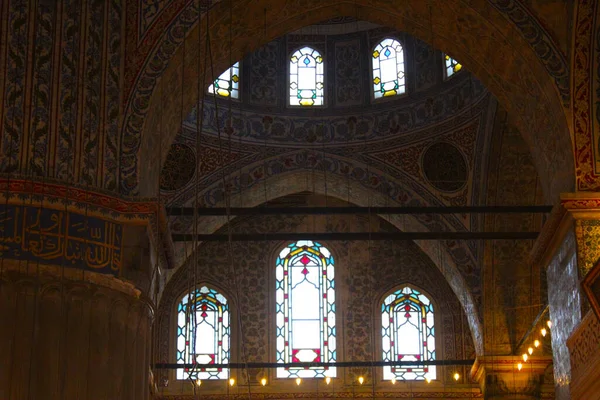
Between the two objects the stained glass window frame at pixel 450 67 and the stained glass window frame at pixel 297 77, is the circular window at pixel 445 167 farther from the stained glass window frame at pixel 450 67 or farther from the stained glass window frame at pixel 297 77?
the stained glass window frame at pixel 297 77

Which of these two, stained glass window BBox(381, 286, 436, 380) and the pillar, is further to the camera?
stained glass window BBox(381, 286, 436, 380)

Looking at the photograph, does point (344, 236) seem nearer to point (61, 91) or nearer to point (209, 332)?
point (61, 91)

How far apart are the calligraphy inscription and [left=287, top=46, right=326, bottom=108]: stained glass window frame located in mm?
8539

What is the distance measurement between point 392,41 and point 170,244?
819 centimetres

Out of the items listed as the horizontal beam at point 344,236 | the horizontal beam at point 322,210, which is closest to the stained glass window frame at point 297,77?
the horizontal beam at point 344,236

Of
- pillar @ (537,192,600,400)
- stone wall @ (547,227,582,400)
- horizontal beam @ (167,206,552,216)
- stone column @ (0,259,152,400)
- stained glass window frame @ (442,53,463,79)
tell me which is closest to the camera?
stone column @ (0,259,152,400)

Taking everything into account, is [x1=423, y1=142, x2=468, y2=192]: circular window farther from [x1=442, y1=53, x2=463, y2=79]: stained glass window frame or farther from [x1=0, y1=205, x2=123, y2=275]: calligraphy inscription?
[x1=0, y1=205, x2=123, y2=275]: calligraphy inscription

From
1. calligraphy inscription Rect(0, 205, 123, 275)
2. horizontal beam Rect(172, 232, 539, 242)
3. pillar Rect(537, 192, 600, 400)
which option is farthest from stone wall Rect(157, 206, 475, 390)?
calligraphy inscription Rect(0, 205, 123, 275)

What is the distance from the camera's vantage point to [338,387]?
58.3 feet

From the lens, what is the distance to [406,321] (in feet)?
59.7

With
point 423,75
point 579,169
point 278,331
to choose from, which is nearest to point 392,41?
point 423,75

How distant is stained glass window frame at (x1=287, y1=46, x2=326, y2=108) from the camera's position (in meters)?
17.8

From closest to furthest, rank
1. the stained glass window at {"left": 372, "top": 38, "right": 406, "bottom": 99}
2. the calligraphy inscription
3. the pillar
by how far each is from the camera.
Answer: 1. the calligraphy inscription
2. the pillar
3. the stained glass window at {"left": 372, "top": 38, "right": 406, "bottom": 99}

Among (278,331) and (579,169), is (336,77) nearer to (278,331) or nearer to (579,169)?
(278,331)
